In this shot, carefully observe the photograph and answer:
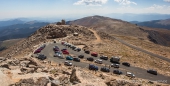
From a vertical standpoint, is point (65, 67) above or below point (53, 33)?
below

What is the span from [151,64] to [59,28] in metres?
62.8

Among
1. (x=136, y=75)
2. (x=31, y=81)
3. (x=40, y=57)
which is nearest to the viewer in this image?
(x=31, y=81)

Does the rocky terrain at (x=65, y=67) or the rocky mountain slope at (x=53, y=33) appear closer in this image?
the rocky terrain at (x=65, y=67)

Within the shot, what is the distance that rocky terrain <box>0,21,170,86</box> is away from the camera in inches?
1109

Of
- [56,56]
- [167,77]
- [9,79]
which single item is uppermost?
[9,79]

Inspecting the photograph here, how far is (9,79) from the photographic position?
2834cm

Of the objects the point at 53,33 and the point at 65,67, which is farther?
the point at 53,33

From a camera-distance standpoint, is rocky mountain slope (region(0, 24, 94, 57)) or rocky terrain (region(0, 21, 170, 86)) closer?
rocky terrain (region(0, 21, 170, 86))

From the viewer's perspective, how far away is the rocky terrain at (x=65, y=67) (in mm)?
28175

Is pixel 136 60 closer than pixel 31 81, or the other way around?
pixel 31 81

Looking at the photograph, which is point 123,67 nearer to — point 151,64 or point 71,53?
point 151,64

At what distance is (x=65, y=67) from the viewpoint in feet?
159

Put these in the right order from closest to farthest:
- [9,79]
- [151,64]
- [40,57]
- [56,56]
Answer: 1. [9,79]
2. [40,57]
3. [56,56]
4. [151,64]

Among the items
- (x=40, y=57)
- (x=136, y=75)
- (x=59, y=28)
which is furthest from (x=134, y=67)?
(x=59, y=28)
